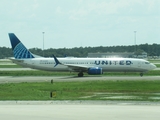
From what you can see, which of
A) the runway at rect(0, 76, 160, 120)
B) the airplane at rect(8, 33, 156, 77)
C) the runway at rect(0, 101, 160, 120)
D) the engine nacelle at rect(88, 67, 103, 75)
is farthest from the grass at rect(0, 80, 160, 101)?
the airplane at rect(8, 33, 156, 77)

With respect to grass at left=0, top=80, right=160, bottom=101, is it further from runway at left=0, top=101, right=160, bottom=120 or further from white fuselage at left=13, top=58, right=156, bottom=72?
white fuselage at left=13, top=58, right=156, bottom=72

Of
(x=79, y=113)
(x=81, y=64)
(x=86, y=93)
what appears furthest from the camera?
(x=81, y=64)

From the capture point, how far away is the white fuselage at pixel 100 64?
6600cm

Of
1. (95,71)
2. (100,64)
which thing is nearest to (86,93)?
(95,71)

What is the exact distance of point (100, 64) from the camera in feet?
218

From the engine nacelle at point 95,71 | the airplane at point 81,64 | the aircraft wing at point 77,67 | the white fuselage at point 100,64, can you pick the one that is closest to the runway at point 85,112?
the engine nacelle at point 95,71

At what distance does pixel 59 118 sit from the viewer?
1994 cm

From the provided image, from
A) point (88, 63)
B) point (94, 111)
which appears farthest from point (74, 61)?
point (94, 111)

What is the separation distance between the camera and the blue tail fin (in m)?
67.6

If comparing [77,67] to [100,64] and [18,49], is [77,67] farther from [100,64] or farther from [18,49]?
[18,49]

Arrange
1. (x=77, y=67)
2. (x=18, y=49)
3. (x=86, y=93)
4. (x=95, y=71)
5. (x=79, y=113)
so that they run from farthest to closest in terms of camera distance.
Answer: (x=18, y=49), (x=77, y=67), (x=95, y=71), (x=86, y=93), (x=79, y=113)

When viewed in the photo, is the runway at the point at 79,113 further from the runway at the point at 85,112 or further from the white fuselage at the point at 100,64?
the white fuselage at the point at 100,64

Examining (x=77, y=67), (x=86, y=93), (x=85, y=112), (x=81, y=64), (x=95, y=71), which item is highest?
(x=81, y=64)

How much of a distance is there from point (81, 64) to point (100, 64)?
10.5 ft
